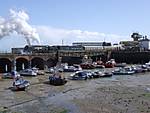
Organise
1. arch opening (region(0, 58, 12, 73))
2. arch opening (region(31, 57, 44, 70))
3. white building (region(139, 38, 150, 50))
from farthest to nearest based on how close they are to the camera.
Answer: white building (region(139, 38, 150, 50)) → arch opening (region(31, 57, 44, 70)) → arch opening (region(0, 58, 12, 73))

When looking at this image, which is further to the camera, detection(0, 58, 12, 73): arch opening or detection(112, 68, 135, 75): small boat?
detection(0, 58, 12, 73): arch opening

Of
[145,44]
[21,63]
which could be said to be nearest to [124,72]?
[21,63]

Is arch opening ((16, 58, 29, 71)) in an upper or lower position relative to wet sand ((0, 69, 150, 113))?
upper

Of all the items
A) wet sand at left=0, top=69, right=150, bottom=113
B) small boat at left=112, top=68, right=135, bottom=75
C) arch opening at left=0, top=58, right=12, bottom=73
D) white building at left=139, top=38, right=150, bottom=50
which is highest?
white building at left=139, top=38, right=150, bottom=50

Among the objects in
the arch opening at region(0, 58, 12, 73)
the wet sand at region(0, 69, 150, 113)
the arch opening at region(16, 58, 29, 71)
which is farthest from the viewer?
the arch opening at region(16, 58, 29, 71)

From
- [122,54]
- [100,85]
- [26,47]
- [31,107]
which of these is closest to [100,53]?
[122,54]

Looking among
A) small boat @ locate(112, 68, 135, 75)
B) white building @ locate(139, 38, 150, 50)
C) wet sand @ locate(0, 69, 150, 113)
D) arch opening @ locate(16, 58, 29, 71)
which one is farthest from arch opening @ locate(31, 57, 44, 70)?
white building @ locate(139, 38, 150, 50)

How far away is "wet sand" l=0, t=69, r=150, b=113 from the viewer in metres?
52.1

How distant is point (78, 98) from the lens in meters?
62.7

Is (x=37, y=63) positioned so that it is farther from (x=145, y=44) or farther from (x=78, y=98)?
(x=78, y=98)

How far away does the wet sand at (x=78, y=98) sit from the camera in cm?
5206

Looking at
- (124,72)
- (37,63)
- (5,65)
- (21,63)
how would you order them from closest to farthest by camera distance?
(124,72)
(5,65)
(21,63)
(37,63)

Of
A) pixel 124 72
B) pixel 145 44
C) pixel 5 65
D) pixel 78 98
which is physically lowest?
pixel 78 98

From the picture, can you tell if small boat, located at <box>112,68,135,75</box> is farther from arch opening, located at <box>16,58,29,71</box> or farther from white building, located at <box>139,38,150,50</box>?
white building, located at <box>139,38,150,50</box>
